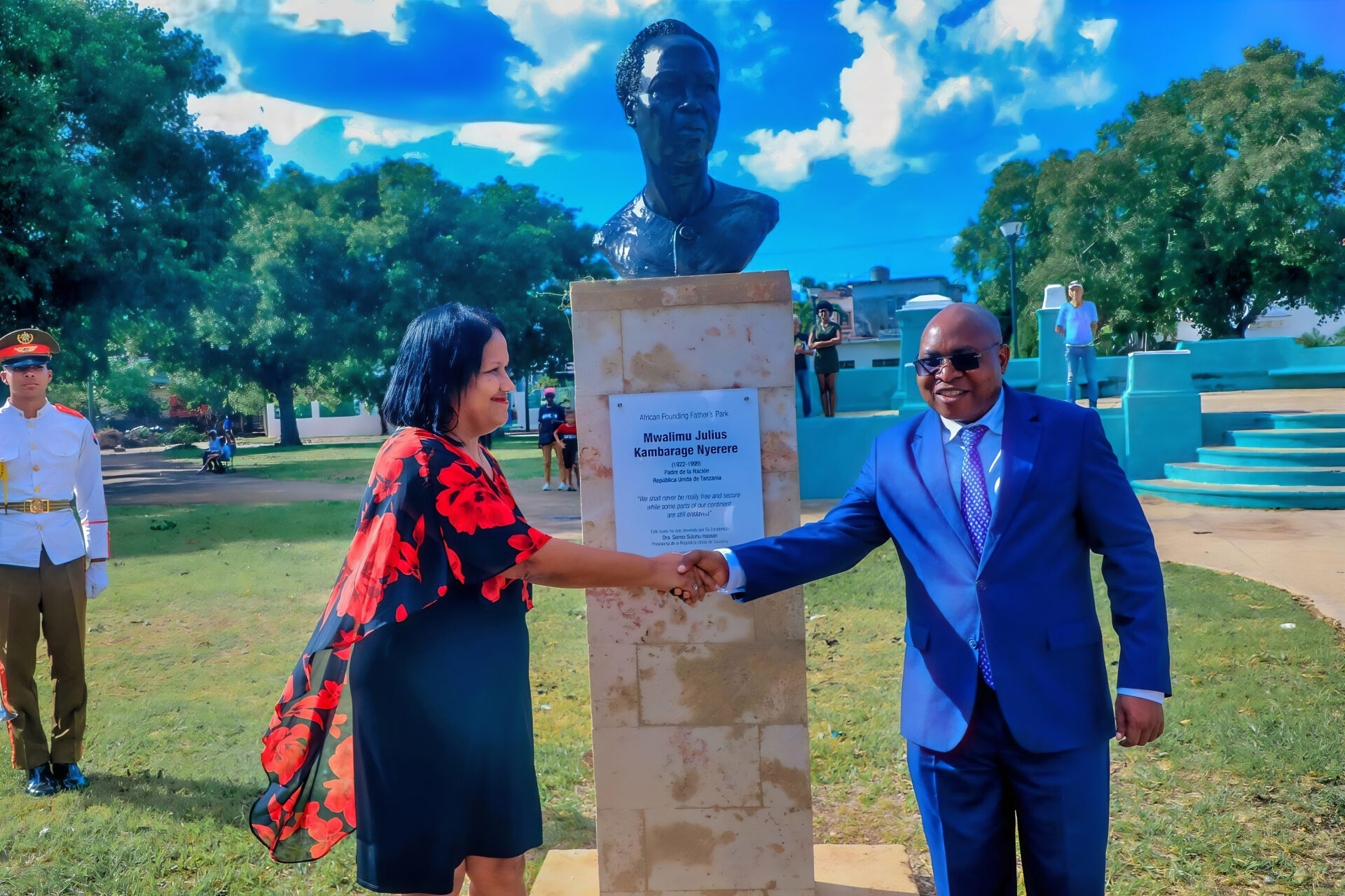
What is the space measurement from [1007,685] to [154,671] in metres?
6.48

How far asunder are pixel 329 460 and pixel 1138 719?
2782 centimetres

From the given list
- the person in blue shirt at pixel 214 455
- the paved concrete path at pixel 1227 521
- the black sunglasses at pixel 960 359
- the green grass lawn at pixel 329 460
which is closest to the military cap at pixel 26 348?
the paved concrete path at pixel 1227 521

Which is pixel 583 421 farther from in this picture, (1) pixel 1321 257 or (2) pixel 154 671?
(1) pixel 1321 257

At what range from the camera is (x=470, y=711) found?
219 centimetres

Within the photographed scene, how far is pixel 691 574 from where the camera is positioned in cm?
266

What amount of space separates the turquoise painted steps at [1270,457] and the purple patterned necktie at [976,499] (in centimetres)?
1107

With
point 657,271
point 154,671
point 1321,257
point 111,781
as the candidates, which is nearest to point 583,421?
point 657,271

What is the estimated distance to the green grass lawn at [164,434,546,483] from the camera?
2155cm

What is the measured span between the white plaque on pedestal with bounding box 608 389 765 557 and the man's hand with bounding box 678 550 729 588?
1.22 feet

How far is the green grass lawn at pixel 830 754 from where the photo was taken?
3.66m

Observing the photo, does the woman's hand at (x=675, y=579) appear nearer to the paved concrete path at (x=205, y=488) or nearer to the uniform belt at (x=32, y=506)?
the uniform belt at (x=32, y=506)

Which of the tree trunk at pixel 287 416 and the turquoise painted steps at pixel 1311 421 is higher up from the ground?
the tree trunk at pixel 287 416

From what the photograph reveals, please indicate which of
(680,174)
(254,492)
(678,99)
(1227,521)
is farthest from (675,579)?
(254,492)

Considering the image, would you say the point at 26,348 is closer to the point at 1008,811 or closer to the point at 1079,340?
the point at 1008,811
